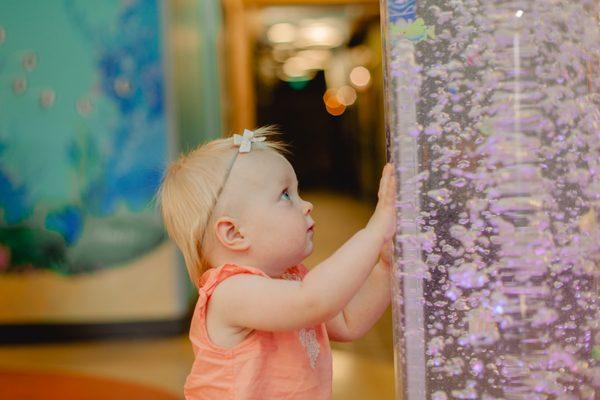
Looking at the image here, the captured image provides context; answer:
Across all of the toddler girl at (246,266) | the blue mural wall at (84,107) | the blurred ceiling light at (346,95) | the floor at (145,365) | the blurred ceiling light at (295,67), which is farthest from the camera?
the blurred ceiling light at (295,67)

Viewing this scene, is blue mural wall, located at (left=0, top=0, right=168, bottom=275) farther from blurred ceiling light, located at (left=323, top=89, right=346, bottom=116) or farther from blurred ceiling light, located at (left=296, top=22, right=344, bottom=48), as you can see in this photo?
blurred ceiling light, located at (left=323, top=89, right=346, bottom=116)

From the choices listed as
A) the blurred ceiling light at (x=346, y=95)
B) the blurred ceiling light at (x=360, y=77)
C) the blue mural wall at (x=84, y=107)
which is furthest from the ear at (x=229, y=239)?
the blurred ceiling light at (x=346, y=95)

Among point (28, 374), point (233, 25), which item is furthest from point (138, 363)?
point (233, 25)

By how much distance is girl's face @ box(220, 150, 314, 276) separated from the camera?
1012mm

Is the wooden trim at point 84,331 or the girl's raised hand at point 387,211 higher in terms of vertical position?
the girl's raised hand at point 387,211

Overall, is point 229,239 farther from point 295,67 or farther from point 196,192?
point 295,67

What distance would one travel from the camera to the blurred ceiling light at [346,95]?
47.4ft

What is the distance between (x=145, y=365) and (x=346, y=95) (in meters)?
12.0

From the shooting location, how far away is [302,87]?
17531 mm

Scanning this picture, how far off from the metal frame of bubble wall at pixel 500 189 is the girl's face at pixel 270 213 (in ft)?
0.70

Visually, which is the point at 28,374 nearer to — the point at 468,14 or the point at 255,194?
the point at 255,194

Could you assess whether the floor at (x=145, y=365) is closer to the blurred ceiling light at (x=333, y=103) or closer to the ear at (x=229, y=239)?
the ear at (x=229, y=239)

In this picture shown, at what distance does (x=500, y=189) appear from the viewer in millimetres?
811

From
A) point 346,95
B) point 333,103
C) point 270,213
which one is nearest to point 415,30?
point 270,213
